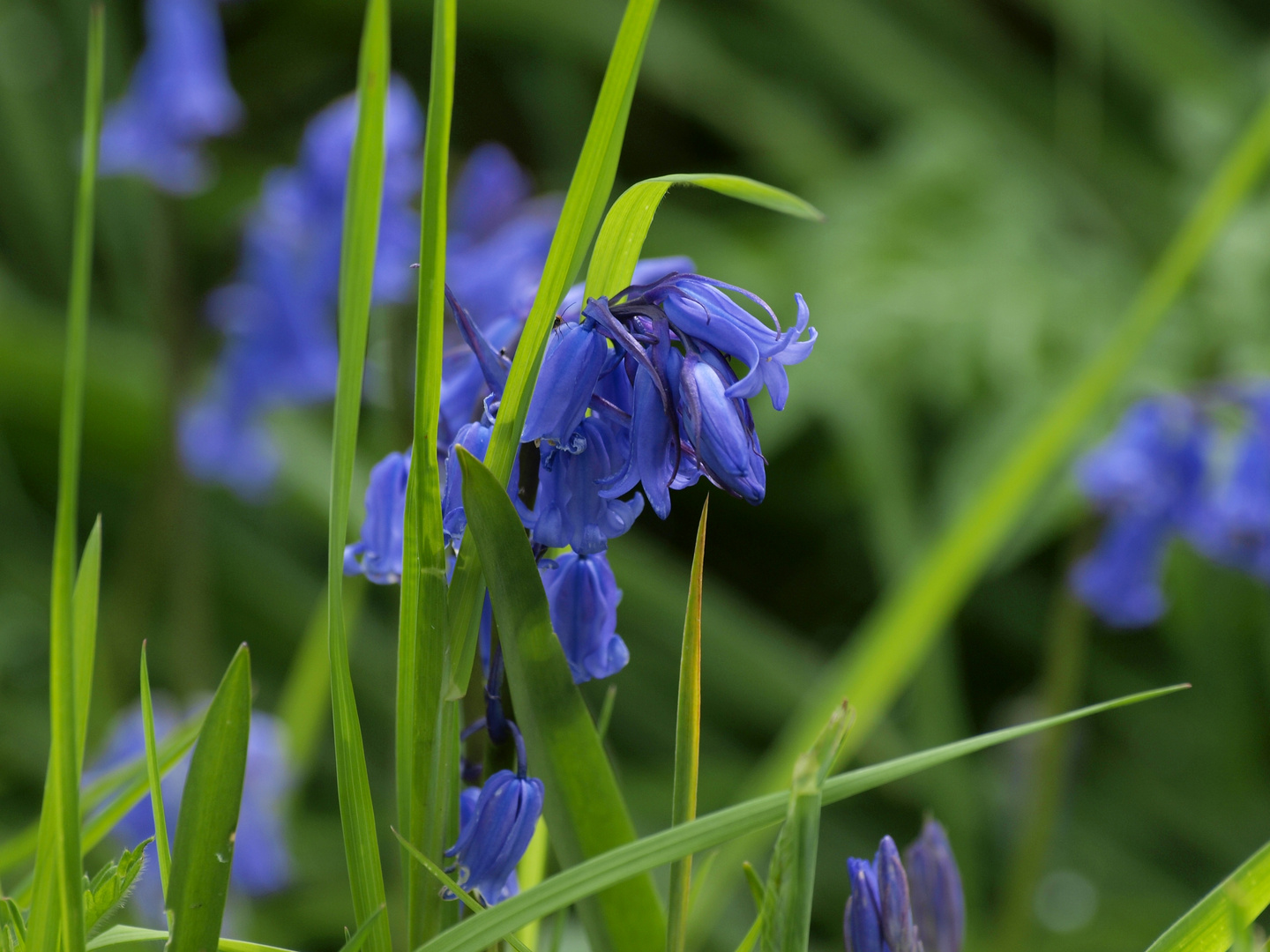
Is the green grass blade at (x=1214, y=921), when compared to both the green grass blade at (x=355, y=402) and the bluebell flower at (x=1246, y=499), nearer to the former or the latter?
the green grass blade at (x=355, y=402)

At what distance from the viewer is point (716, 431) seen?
0.34 meters

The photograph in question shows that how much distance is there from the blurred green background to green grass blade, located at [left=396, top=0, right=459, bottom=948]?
0.68m

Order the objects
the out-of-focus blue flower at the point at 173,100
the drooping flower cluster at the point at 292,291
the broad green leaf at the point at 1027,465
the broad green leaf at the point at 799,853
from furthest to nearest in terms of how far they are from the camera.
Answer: the out-of-focus blue flower at the point at 173,100 < the drooping flower cluster at the point at 292,291 < the broad green leaf at the point at 1027,465 < the broad green leaf at the point at 799,853

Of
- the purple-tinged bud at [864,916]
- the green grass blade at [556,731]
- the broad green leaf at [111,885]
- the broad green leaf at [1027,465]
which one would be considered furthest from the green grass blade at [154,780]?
the broad green leaf at [1027,465]

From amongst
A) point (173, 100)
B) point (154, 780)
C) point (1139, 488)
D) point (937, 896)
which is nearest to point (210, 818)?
point (154, 780)

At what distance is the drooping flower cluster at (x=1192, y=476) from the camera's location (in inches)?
45.0

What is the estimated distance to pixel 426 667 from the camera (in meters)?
0.35

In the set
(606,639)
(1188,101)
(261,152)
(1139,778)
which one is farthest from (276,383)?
(1188,101)

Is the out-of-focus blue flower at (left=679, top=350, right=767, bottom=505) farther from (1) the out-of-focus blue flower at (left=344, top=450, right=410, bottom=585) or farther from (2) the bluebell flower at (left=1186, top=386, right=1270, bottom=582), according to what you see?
(2) the bluebell flower at (left=1186, top=386, right=1270, bottom=582)

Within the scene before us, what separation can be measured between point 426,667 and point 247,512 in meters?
1.58

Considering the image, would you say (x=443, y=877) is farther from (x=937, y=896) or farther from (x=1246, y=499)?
(x=1246, y=499)

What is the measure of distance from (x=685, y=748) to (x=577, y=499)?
0.30 ft

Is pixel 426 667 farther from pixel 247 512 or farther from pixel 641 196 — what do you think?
pixel 247 512

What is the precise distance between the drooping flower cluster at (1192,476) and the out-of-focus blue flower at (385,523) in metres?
0.90
